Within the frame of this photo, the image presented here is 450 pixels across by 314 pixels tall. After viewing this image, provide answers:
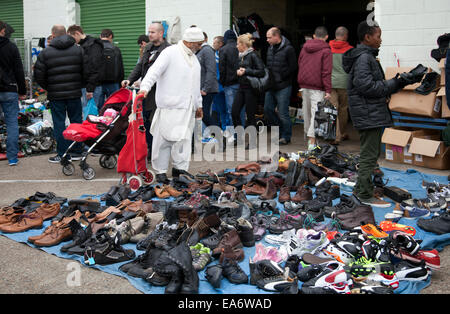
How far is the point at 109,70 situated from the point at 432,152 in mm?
6499

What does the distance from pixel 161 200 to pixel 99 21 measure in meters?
10.5

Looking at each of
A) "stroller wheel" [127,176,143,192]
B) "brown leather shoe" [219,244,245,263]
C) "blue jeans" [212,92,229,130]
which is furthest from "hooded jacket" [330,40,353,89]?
"brown leather shoe" [219,244,245,263]

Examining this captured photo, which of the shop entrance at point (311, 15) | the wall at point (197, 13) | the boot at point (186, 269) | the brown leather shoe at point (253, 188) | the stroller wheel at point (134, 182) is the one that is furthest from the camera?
the shop entrance at point (311, 15)

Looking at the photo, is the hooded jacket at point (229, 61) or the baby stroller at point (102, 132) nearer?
the baby stroller at point (102, 132)

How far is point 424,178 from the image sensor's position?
7.34 meters

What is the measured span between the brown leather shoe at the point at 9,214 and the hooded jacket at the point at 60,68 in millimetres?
3168

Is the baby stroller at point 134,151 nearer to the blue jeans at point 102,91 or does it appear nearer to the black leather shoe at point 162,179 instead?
the black leather shoe at point 162,179

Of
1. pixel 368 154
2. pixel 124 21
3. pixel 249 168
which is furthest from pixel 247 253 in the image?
pixel 124 21

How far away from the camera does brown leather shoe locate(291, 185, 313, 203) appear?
6.08 meters

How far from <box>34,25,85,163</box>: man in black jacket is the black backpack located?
1.82 meters

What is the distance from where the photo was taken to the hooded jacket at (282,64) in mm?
9438

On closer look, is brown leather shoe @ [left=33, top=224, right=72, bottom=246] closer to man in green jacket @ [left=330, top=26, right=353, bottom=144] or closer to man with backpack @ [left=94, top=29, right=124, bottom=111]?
man with backpack @ [left=94, top=29, right=124, bottom=111]

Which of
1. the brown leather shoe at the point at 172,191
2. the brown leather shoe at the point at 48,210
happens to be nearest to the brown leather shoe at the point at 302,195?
the brown leather shoe at the point at 172,191
